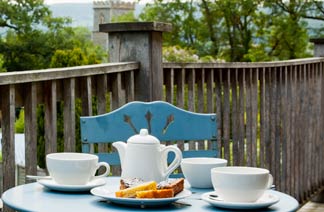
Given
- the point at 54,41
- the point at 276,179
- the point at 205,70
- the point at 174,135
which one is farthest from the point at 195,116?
the point at 54,41

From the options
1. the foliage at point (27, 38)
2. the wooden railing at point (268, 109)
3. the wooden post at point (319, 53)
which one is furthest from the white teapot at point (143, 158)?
the foliage at point (27, 38)

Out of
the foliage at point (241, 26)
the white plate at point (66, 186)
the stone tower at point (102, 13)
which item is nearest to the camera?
the white plate at point (66, 186)

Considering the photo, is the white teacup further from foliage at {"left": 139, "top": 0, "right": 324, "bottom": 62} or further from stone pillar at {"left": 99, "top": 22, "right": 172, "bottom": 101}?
foliage at {"left": 139, "top": 0, "right": 324, "bottom": 62}

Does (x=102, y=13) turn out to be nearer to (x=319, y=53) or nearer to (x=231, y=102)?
(x=319, y=53)

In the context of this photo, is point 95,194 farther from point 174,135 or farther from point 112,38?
point 112,38

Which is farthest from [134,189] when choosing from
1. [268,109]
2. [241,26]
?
[241,26]

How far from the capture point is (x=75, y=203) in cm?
189

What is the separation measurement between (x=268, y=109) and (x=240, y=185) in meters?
3.03

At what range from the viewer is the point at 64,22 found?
3925 cm

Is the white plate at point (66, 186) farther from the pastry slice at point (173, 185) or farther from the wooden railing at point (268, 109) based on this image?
the wooden railing at point (268, 109)

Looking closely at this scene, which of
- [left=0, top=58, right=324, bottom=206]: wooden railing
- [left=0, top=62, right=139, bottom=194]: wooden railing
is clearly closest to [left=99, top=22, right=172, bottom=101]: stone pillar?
[left=0, top=58, right=324, bottom=206]: wooden railing

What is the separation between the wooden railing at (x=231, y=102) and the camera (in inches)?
105

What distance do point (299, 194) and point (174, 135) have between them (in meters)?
2.77

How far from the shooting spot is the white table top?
6.00 ft
